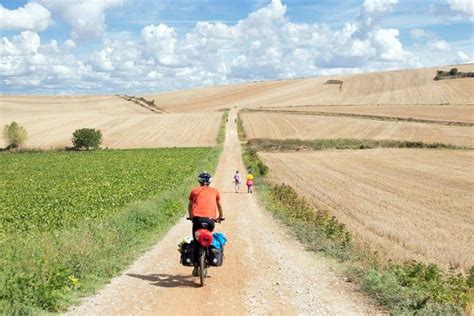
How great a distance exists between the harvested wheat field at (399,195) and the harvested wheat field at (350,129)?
12689mm

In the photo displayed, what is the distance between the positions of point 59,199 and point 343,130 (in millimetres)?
64875

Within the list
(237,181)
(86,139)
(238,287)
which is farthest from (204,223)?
(86,139)

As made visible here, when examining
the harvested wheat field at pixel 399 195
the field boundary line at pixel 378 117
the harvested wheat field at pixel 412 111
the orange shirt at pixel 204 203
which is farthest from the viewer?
the harvested wheat field at pixel 412 111

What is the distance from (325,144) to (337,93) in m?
68.0

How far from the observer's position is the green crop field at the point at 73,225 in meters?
10.0

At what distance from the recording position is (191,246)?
11688 millimetres

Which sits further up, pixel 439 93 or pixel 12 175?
pixel 439 93

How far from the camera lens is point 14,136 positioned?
7812cm

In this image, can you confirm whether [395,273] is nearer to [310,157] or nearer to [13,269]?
[13,269]

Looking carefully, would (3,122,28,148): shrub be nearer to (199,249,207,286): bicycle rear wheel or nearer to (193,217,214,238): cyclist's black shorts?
(193,217,214,238): cyclist's black shorts

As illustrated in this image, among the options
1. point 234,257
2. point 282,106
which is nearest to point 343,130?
point 282,106

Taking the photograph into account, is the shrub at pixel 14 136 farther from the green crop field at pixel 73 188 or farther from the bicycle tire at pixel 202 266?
the bicycle tire at pixel 202 266

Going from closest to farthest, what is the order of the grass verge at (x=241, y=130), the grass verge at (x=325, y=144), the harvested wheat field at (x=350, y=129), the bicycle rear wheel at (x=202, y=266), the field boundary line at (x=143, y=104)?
the bicycle rear wheel at (x=202, y=266) → the grass verge at (x=325, y=144) → the harvested wheat field at (x=350, y=129) → the grass verge at (x=241, y=130) → the field boundary line at (x=143, y=104)

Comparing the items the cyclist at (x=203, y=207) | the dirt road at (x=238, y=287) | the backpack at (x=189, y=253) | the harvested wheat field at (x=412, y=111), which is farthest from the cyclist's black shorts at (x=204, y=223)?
the harvested wheat field at (x=412, y=111)
